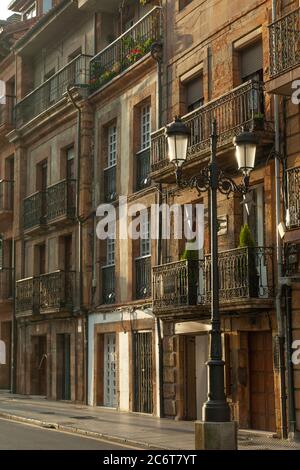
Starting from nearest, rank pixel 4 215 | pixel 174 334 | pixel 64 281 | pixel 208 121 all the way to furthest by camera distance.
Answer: pixel 208 121, pixel 174 334, pixel 64 281, pixel 4 215

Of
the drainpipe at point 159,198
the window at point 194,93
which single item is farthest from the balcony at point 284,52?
the drainpipe at point 159,198

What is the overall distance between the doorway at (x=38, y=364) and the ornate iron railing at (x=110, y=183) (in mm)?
6443

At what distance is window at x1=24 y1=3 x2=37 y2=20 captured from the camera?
31.6 meters

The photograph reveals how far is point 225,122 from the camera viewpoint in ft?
54.6

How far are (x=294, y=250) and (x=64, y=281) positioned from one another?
10.3m

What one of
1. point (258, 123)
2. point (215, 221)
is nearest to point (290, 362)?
point (215, 221)

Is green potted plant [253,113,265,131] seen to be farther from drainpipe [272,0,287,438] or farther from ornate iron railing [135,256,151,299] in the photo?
ornate iron railing [135,256,151,299]

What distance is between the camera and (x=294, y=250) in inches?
590

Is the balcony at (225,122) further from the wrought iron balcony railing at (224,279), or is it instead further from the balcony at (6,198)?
the balcony at (6,198)

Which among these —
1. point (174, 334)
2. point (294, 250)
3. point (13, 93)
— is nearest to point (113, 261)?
point (174, 334)

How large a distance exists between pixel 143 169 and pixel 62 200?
13.6 ft

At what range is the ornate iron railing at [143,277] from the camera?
20.2m

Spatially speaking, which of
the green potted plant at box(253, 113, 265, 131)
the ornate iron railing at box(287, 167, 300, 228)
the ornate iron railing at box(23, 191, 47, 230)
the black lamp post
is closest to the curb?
the black lamp post

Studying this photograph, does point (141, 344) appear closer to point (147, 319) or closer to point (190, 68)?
point (147, 319)
